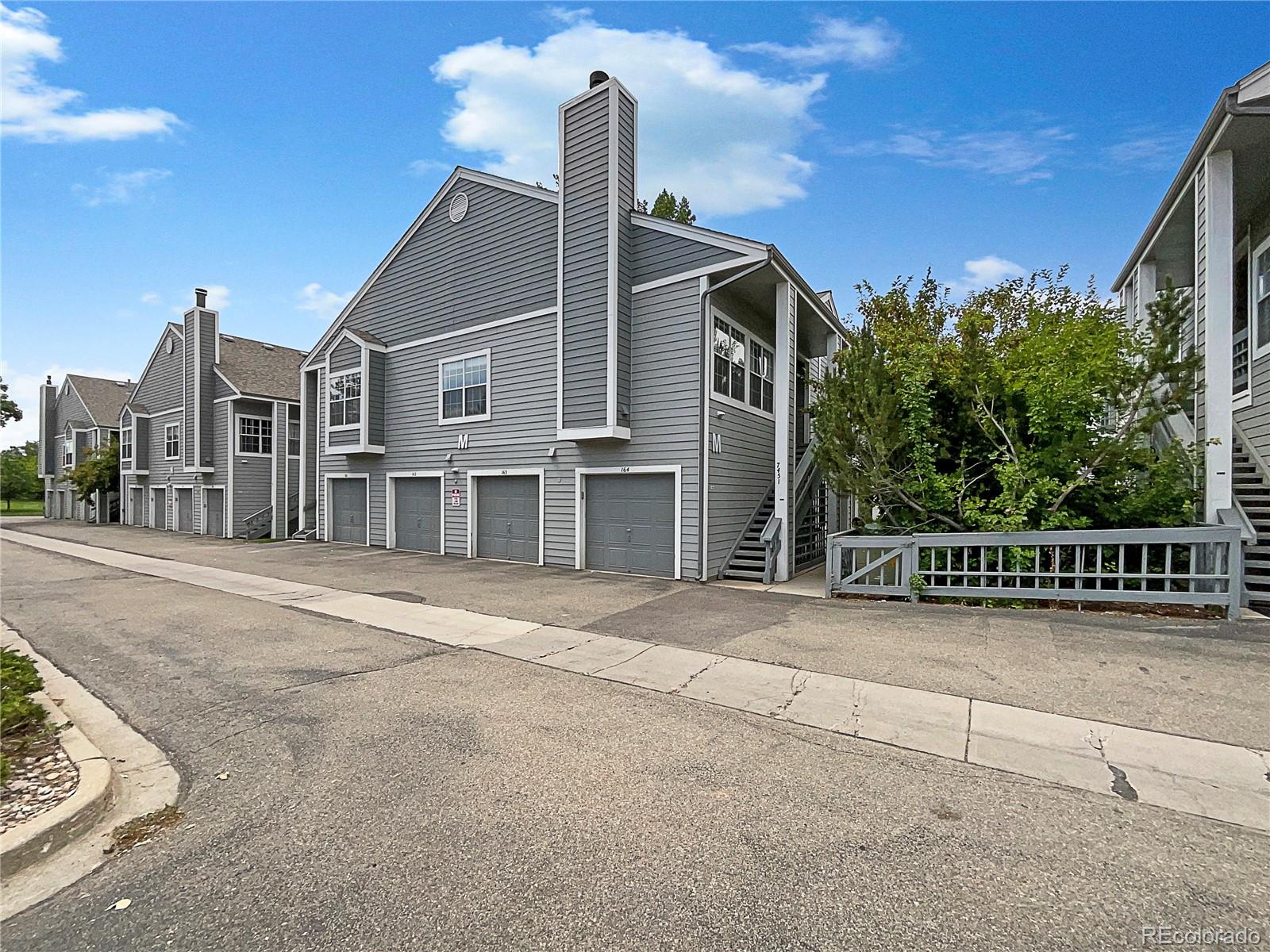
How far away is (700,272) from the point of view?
1056cm

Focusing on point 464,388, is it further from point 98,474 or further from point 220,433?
point 98,474

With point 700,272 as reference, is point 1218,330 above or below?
below

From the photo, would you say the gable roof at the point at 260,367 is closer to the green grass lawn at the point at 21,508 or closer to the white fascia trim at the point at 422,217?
the white fascia trim at the point at 422,217

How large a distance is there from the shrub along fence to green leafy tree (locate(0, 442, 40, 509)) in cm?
6533

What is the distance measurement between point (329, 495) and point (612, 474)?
35.5 feet

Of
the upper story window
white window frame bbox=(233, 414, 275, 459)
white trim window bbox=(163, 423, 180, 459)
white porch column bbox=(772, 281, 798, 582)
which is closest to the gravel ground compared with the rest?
white porch column bbox=(772, 281, 798, 582)

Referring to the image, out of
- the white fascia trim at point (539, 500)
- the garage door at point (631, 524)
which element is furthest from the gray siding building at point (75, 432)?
the garage door at point (631, 524)

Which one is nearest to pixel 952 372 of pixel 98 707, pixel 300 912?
pixel 300 912

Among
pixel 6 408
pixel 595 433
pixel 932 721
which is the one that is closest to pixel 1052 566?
pixel 932 721

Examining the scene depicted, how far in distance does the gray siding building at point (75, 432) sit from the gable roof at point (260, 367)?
1204 centimetres

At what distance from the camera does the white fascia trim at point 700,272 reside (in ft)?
33.1

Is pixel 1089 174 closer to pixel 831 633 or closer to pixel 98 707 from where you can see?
pixel 831 633

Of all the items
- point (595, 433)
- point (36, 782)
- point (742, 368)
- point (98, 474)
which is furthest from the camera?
point (98, 474)

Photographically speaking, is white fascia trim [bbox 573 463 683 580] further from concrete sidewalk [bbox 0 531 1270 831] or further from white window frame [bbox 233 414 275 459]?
white window frame [bbox 233 414 275 459]
